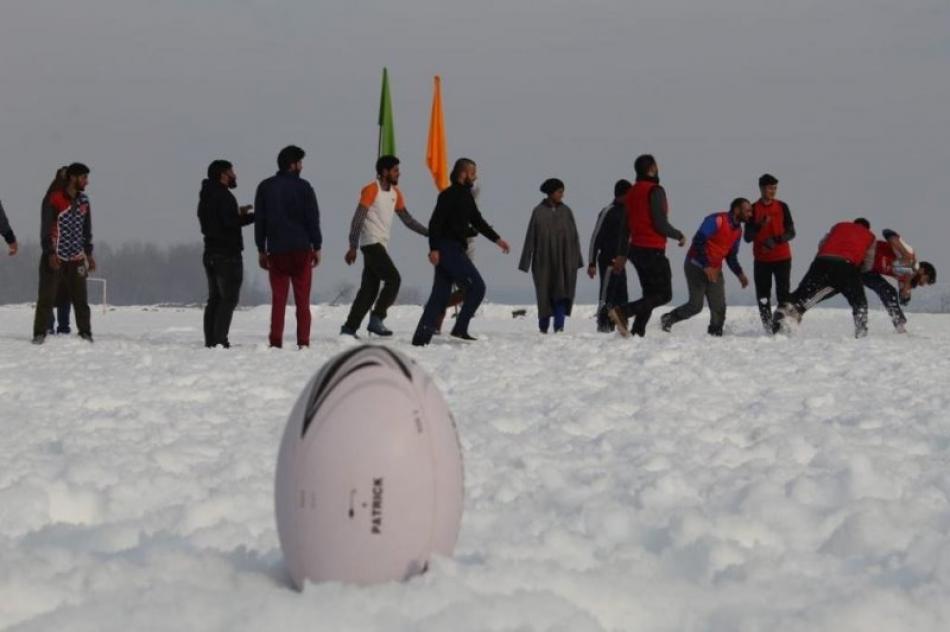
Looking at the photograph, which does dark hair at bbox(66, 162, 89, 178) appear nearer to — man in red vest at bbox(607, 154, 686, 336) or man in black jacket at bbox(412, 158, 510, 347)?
man in black jacket at bbox(412, 158, 510, 347)

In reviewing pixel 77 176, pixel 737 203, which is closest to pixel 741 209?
pixel 737 203

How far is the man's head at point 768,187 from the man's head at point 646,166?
198 centimetres

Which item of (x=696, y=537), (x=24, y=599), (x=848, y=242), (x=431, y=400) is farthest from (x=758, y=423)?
(x=848, y=242)

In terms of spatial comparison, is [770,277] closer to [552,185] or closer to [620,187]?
[620,187]

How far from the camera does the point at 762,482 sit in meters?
4.17

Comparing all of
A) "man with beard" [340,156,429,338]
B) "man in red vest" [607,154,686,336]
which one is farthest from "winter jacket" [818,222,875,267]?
"man with beard" [340,156,429,338]

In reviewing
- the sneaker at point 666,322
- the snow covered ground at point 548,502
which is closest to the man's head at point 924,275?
the sneaker at point 666,322

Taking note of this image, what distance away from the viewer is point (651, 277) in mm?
11156

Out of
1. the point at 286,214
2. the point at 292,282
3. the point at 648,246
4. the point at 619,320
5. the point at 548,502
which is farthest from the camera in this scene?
the point at 648,246

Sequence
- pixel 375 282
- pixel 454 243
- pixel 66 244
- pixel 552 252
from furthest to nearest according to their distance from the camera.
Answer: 1. pixel 552 252
2. pixel 375 282
3. pixel 66 244
4. pixel 454 243

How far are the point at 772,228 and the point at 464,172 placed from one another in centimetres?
444

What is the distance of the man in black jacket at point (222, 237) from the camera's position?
33.9ft

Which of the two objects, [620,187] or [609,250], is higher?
[620,187]

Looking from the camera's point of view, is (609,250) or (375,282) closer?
(375,282)
